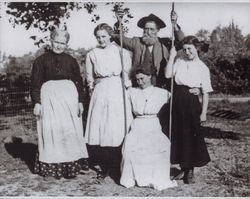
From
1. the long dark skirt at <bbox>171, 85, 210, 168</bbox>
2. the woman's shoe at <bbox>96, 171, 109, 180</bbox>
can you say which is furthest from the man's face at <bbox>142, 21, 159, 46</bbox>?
the woman's shoe at <bbox>96, 171, 109, 180</bbox>

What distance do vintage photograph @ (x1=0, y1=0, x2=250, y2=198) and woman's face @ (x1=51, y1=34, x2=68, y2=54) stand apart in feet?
0.03

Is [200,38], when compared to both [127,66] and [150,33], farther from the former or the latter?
[127,66]

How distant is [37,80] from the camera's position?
3125mm

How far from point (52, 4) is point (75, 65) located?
0.74 metres

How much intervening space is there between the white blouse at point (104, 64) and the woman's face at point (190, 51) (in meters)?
0.50

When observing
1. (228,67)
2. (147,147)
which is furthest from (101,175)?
(228,67)

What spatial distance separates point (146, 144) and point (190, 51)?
2.48ft

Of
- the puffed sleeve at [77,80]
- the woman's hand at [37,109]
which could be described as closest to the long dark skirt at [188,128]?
the puffed sleeve at [77,80]

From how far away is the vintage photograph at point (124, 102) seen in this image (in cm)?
296

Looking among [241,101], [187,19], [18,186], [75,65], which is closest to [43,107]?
[75,65]

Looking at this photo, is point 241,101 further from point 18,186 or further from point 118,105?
point 18,186

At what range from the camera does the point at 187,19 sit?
3.51 meters

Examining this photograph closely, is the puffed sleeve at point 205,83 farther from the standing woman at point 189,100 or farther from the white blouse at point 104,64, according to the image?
the white blouse at point 104,64

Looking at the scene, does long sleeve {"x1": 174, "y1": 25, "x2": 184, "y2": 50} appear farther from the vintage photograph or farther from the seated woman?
the seated woman
